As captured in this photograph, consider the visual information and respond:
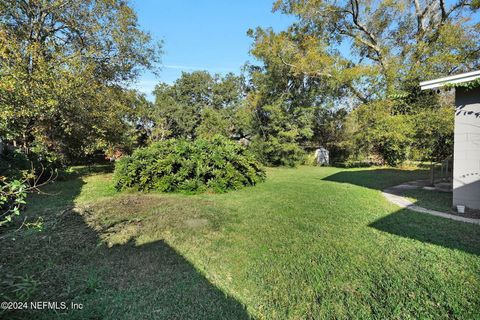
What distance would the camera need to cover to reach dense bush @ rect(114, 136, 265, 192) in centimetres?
691

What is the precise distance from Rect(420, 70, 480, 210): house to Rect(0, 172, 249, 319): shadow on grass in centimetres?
490

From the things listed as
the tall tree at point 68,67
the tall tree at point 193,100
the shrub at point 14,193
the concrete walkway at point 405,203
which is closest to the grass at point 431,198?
the concrete walkway at point 405,203

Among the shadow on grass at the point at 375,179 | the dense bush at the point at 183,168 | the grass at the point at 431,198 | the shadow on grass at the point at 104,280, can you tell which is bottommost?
the shadow on grass at the point at 375,179

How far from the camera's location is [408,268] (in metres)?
2.62

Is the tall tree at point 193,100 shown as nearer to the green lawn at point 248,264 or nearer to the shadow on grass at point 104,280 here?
the green lawn at point 248,264

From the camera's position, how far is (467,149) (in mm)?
4531

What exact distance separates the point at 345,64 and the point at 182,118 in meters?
16.5

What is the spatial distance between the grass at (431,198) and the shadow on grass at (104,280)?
4.81 m

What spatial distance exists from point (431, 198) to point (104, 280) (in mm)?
6565

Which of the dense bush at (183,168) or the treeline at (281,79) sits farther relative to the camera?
the treeline at (281,79)

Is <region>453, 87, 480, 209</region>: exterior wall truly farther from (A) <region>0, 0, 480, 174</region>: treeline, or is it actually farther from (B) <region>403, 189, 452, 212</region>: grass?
(A) <region>0, 0, 480, 174</region>: treeline

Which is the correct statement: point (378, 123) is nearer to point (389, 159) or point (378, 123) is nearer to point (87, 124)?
point (389, 159)

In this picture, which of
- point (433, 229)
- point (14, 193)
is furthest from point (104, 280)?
point (433, 229)

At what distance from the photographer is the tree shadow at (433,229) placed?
10.4 ft
